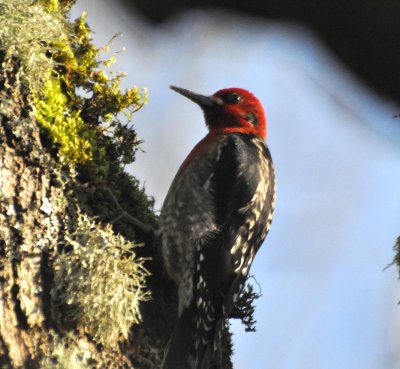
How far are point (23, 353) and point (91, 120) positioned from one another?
1.14 meters

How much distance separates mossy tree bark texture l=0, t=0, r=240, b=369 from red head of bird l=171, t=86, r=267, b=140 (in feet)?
3.98

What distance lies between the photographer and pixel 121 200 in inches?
124

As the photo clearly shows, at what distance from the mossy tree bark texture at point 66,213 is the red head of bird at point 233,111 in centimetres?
121

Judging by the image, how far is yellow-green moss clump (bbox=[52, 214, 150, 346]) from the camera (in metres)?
2.51

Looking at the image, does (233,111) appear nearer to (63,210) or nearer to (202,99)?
(202,99)

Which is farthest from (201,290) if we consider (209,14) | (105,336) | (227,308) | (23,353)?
(209,14)

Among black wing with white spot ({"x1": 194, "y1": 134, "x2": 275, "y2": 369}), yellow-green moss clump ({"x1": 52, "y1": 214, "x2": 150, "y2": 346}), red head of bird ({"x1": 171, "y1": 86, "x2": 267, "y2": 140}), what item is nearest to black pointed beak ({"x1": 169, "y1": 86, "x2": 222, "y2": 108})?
red head of bird ({"x1": 171, "y1": 86, "x2": 267, "y2": 140})

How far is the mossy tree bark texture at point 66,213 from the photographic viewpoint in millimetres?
2434

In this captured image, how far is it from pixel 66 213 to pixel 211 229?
1.05 metres

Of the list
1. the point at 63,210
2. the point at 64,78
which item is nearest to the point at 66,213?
the point at 63,210

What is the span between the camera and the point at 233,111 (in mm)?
4293

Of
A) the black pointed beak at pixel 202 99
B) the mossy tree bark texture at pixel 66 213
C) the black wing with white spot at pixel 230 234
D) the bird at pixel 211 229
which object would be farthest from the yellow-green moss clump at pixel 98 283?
the black pointed beak at pixel 202 99

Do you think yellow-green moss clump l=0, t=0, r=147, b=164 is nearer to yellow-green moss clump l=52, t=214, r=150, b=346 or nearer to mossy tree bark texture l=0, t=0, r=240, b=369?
mossy tree bark texture l=0, t=0, r=240, b=369

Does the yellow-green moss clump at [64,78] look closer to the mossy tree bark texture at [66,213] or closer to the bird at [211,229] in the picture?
the mossy tree bark texture at [66,213]
